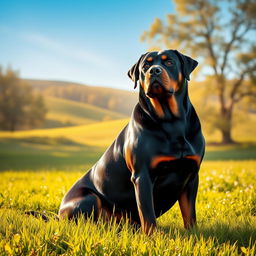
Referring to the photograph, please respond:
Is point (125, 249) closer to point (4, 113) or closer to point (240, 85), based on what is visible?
point (240, 85)

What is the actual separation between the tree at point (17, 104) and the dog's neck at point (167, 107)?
49.1 metres

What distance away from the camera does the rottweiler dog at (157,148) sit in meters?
3.30

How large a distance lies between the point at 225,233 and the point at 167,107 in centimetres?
148

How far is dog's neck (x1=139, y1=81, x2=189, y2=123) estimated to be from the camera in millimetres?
3396

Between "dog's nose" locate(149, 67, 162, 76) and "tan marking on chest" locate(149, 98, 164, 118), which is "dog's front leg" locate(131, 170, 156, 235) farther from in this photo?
"dog's nose" locate(149, 67, 162, 76)

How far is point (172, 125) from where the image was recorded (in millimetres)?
3400

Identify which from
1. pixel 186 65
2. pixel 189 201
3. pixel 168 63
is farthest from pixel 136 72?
pixel 189 201

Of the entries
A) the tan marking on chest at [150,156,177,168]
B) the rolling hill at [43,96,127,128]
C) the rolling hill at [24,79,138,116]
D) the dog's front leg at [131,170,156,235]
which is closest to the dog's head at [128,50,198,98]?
the tan marking on chest at [150,156,177,168]

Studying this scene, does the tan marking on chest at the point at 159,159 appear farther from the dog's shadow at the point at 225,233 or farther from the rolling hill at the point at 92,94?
the rolling hill at the point at 92,94

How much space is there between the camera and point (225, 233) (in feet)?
11.7

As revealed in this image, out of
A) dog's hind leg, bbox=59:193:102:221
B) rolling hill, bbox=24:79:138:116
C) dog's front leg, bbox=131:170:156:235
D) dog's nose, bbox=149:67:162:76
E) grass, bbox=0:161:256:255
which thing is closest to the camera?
grass, bbox=0:161:256:255

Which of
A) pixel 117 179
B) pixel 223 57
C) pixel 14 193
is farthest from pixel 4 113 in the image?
pixel 117 179

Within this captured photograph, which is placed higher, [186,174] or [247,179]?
[186,174]

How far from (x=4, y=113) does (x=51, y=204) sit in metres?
48.1
